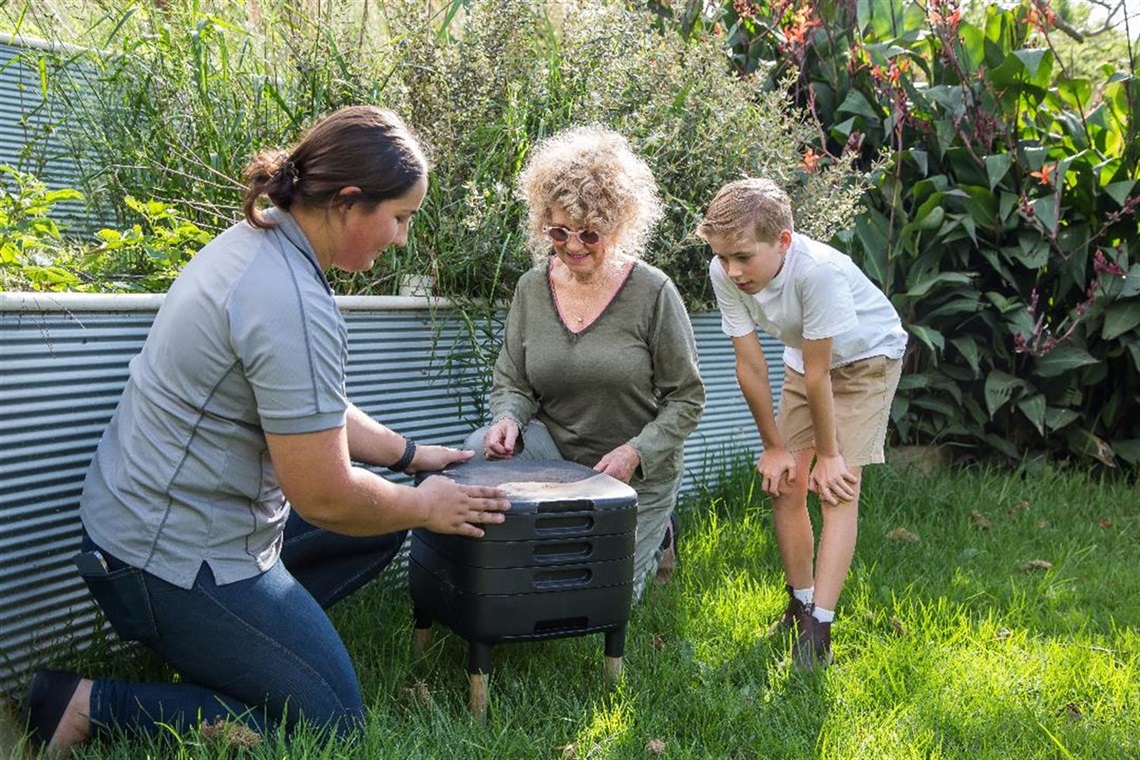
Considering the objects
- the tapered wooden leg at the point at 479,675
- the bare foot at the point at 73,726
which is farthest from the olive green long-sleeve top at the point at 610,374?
the bare foot at the point at 73,726

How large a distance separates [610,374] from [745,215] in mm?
671

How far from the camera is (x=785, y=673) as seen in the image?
3352 millimetres

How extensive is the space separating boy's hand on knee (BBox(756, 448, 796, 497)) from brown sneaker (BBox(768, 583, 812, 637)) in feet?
1.15

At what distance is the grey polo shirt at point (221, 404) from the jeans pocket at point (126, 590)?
0.12 feet

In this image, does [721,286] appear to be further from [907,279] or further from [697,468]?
[907,279]

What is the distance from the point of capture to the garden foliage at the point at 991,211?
5684mm

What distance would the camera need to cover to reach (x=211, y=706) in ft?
8.68

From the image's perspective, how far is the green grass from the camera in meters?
2.88

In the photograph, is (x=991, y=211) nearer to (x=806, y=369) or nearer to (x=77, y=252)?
(x=806, y=369)

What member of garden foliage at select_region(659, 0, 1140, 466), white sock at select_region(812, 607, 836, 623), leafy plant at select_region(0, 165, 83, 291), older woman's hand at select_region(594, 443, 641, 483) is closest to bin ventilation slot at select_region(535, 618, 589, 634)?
older woman's hand at select_region(594, 443, 641, 483)

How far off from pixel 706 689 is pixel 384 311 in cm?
155

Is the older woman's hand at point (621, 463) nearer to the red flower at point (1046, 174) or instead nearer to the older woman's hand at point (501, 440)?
the older woman's hand at point (501, 440)

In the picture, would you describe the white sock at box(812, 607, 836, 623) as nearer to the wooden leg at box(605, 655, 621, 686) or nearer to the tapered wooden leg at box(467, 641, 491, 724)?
the wooden leg at box(605, 655, 621, 686)

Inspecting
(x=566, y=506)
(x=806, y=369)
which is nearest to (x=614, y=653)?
(x=566, y=506)
